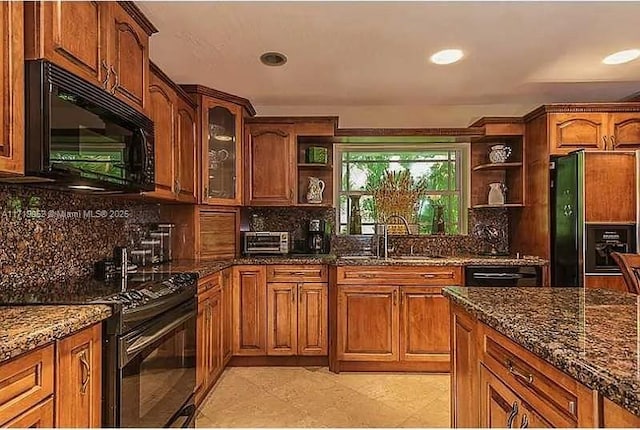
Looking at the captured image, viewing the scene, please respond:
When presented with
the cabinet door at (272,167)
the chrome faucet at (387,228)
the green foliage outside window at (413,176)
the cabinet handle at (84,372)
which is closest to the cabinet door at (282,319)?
the cabinet door at (272,167)

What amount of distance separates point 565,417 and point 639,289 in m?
1.39

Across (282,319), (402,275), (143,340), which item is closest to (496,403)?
(143,340)

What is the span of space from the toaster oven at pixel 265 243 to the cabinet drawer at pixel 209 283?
73cm

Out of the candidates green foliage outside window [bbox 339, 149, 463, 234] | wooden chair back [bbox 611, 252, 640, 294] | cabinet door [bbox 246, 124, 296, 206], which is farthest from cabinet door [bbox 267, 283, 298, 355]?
wooden chair back [bbox 611, 252, 640, 294]

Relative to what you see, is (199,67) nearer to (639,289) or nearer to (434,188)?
(434,188)

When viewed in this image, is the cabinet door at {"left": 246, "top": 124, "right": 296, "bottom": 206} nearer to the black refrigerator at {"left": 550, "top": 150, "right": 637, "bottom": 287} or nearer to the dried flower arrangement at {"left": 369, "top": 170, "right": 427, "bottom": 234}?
the dried flower arrangement at {"left": 369, "top": 170, "right": 427, "bottom": 234}

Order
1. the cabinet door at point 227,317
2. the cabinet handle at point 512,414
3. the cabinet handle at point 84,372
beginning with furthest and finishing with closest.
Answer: the cabinet door at point 227,317 → the cabinet handle at point 84,372 → the cabinet handle at point 512,414

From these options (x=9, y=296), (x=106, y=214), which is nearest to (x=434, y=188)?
(x=106, y=214)

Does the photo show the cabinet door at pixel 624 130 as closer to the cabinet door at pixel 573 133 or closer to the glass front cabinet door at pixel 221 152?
the cabinet door at pixel 573 133

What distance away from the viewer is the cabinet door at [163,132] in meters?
2.71

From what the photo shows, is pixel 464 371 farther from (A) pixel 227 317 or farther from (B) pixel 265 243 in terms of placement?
(B) pixel 265 243

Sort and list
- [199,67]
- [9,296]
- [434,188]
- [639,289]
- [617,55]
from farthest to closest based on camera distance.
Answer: [434,188]
[199,67]
[617,55]
[639,289]
[9,296]

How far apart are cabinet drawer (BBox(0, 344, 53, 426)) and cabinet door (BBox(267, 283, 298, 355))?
2.33 metres

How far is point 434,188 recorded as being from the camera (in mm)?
4387
